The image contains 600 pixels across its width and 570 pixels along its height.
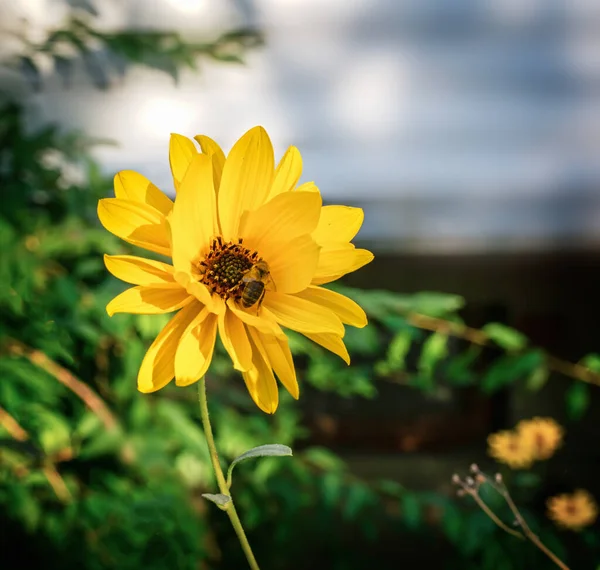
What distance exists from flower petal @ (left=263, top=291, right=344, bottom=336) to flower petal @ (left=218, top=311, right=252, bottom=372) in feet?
0.05

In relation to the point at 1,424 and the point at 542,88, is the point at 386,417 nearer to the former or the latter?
the point at 542,88

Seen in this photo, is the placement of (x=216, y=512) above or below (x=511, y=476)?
above

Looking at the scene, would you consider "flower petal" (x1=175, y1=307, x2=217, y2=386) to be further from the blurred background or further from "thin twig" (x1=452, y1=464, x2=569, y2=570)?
the blurred background

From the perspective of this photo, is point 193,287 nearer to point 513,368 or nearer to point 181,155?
point 181,155

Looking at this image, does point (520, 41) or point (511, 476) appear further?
point (511, 476)

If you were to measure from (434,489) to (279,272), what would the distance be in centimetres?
204

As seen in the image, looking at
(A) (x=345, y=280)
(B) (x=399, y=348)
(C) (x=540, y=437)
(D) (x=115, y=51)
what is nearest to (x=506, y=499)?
(B) (x=399, y=348)

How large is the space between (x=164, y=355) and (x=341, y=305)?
→ 8 cm

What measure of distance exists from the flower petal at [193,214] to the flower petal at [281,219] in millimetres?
18

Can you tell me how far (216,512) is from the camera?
1453 millimetres

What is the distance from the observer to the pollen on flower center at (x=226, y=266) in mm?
320

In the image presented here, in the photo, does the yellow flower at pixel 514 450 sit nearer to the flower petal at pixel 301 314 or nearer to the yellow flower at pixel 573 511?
the yellow flower at pixel 573 511

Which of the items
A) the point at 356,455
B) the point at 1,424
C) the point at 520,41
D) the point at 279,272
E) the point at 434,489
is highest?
the point at 520,41

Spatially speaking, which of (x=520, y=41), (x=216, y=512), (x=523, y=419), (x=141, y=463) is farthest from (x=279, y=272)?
(x=523, y=419)
